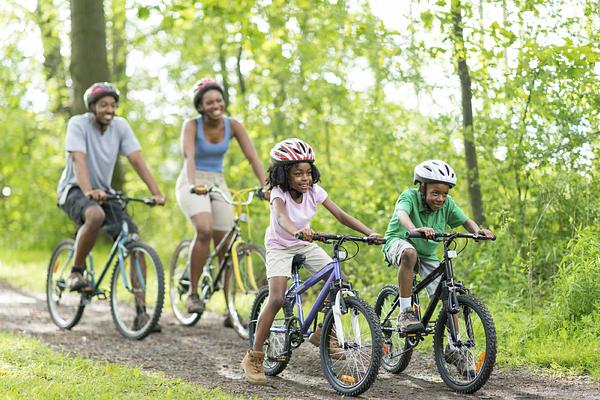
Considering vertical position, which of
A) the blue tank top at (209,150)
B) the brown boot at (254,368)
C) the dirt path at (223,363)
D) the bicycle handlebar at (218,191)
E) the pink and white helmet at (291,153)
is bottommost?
the dirt path at (223,363)

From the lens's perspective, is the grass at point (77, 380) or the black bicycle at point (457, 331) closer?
the grass at point (77, 380)

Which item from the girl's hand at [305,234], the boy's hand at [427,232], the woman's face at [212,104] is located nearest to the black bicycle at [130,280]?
the woman's face at [212,104]

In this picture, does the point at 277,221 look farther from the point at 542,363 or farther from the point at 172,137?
the point at 172,137

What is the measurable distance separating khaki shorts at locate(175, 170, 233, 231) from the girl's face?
93.2 inches

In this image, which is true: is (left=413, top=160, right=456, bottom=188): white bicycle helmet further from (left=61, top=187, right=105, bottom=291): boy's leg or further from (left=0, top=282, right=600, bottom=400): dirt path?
(left=61, top=187, right=105, bottom=291): boy's leg

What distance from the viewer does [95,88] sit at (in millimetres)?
8266

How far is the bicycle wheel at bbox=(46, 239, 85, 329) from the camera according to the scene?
893cm

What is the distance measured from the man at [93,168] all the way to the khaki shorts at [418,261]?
2925mm

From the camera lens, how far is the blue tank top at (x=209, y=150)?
8.27 meters

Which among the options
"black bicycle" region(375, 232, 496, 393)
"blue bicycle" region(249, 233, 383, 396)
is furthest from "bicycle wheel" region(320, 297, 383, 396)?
"black bicycle" region(375, 232, 496, 393)

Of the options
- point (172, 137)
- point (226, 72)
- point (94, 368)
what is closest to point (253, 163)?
point (94, 368)

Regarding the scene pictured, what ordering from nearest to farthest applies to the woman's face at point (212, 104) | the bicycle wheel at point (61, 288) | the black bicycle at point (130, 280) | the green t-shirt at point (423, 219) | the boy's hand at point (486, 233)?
the boy's hand at point (486, 233) → the green t-shirt at point (423, 219) → the black bicycle at point (130, 280) → the woman's face at point (212, 104) → the bicycle wheel at point (61, 288)

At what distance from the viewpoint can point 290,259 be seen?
6.12 metres

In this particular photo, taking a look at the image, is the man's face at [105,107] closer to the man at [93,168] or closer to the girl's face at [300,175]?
the man at [93,168]
